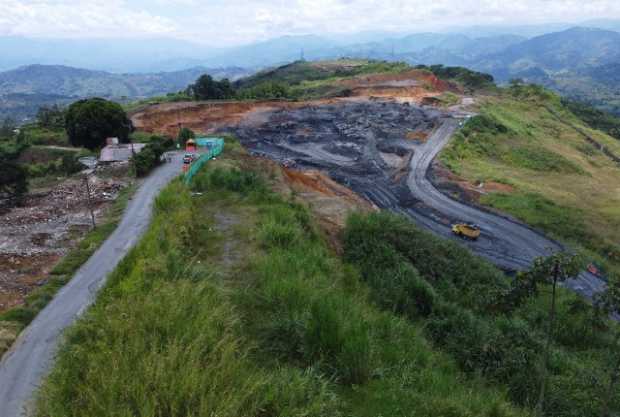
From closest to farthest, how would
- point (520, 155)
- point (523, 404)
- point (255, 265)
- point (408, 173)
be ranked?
point (523, 404) → point (255, 265) → point (408, 173) → point (520, 155)

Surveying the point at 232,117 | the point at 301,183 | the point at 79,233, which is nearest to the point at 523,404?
the point at 79,233

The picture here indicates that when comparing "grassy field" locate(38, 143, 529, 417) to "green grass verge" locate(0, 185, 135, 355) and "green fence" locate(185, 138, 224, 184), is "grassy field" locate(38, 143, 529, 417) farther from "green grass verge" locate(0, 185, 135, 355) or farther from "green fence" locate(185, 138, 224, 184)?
"green fence" locate(185, 138, 224, 184)

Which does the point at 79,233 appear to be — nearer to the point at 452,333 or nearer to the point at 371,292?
the point at 371,292

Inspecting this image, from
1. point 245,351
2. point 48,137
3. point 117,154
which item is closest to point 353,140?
point 117,154

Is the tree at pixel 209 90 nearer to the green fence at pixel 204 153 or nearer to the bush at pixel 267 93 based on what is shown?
the bush at pixel 267 93

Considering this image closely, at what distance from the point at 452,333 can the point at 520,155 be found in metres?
43.2

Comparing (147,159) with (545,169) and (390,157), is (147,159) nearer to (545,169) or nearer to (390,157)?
(390,157)

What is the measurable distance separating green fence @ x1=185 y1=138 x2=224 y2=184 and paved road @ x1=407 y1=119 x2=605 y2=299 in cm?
1502

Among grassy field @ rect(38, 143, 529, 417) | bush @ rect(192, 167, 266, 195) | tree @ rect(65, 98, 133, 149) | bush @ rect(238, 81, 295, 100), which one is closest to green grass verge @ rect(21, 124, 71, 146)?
tree @ rect(65, 98, 133, 149)

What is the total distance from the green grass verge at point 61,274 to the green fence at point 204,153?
3.65 meters

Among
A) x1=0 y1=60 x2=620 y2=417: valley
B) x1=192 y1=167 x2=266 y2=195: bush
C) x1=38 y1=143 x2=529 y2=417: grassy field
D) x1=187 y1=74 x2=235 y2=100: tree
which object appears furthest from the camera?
x1=187 y1=74 x2=235 y2=100: tree

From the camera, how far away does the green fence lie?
24766mm

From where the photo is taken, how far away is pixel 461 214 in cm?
3394

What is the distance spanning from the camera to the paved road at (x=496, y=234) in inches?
1036
